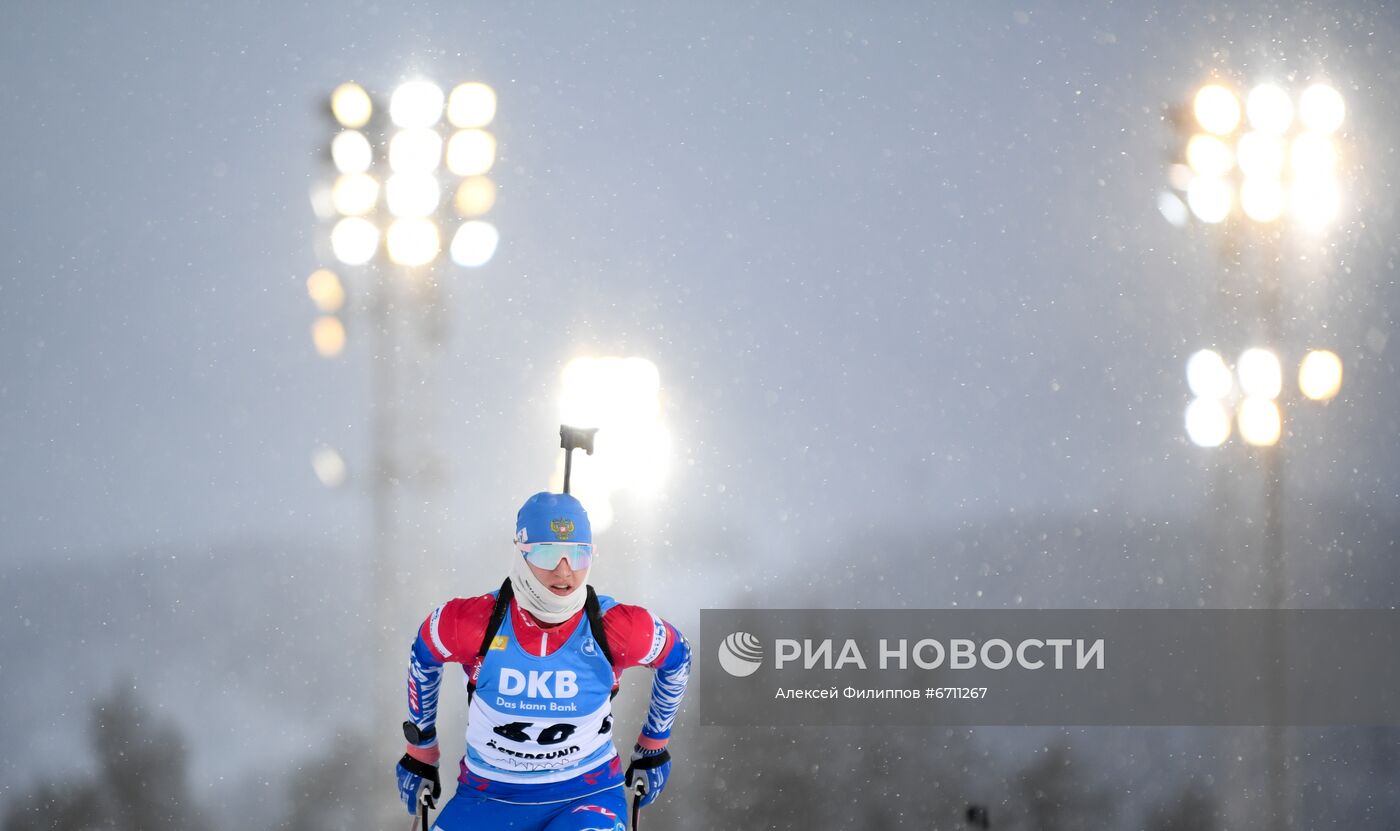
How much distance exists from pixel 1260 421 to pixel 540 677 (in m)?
4.65

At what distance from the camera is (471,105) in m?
5.71

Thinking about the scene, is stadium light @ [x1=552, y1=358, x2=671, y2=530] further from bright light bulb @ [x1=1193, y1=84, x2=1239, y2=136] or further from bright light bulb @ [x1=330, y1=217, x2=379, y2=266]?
bright light bulb @ [x1=1193, y1=84, x2=1239, y2=136]

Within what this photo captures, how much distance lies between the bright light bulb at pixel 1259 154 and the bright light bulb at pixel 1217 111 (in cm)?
12

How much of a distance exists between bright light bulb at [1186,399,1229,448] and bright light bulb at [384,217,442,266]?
170 inches

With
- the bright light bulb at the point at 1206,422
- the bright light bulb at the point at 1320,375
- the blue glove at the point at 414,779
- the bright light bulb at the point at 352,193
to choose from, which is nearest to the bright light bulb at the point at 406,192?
the bright light bulb at the point at 352,193

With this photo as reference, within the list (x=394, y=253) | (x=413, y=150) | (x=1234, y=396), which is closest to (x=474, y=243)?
(x=394, y=253)

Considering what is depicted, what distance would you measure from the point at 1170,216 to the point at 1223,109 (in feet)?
2.12

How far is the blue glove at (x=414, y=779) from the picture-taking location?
3625 mm

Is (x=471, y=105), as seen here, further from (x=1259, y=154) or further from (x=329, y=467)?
(x=1259, y=154)

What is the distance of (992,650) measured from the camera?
5824 mm

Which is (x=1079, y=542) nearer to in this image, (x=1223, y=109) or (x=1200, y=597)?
(x=1200, y=597)

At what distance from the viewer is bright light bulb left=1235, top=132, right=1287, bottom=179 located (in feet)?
19.9

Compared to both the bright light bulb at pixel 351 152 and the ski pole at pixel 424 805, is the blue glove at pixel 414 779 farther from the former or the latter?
the bright light bulb at pixel 351 152

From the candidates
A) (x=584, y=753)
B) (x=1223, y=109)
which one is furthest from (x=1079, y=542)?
(x=584, y=753)
